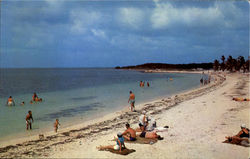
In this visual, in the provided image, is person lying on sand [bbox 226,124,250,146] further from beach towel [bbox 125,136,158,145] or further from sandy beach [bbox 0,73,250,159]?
beach towel [bbox 125,136,158,145]

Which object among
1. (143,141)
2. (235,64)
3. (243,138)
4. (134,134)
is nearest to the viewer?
(243,138)

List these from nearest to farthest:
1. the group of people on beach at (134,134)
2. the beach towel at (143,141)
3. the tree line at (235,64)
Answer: the group of people on beach at (134,134)
the beach towel at (143,141)
the tree line at (235,64)

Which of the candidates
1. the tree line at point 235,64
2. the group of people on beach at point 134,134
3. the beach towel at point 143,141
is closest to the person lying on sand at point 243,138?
the group of people on beach at point 134,134

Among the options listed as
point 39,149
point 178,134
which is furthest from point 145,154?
point 39,149

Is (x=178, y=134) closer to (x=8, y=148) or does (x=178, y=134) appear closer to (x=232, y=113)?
(x=232, y=113)

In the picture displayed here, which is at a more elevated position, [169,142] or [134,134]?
[134,134]

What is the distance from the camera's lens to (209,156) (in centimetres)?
733

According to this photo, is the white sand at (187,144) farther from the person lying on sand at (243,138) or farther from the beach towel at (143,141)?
the person lying on sand at (243,138)

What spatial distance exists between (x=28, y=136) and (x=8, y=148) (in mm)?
2357

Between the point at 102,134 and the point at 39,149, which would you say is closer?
the point at 39,149

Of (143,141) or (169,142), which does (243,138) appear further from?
(143,141)

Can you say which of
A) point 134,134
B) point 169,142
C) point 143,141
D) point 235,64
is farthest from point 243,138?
point 235,64

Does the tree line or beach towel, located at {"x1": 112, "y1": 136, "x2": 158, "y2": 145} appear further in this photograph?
the tree line

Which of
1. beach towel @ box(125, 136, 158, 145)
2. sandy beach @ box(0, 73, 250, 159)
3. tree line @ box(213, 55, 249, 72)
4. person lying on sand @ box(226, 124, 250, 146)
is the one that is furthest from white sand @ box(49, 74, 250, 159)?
tree line @ box(213, 55, 249, 72)
